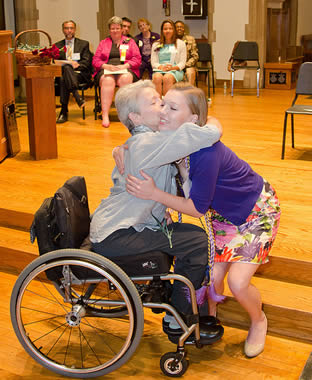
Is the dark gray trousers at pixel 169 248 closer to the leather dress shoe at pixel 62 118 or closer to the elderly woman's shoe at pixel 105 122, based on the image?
the elderly woman's shoe at pixel 105 122

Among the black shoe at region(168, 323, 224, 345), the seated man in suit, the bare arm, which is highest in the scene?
the seated man in suit

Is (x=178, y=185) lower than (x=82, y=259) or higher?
higher

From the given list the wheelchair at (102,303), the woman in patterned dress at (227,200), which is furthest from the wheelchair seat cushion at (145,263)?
the woman in patterned dress at (227,200)

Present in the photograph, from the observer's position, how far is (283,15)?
10.9 meters

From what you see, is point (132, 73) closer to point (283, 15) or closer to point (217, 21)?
point (217, 21)

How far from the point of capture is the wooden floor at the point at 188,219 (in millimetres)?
2479

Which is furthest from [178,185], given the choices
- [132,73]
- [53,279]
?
[132,73]

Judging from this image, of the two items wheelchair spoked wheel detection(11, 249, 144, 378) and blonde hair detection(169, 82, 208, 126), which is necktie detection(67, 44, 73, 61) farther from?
blonde hair detection(169, 82, 208, 126)

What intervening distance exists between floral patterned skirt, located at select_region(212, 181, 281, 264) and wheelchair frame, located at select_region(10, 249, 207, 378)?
0.80 ft

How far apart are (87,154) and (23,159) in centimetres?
56

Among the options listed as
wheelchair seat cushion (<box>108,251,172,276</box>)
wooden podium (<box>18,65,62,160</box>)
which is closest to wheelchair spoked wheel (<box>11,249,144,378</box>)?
wheelchair seat cushion (<box>108,251,172,276</box>)

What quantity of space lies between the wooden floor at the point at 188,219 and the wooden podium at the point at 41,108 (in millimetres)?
143

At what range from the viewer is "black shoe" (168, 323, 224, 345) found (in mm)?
2365

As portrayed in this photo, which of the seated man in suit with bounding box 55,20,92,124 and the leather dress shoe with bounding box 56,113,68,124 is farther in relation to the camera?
the seated man in suit with bounding box 55,20,92,124
